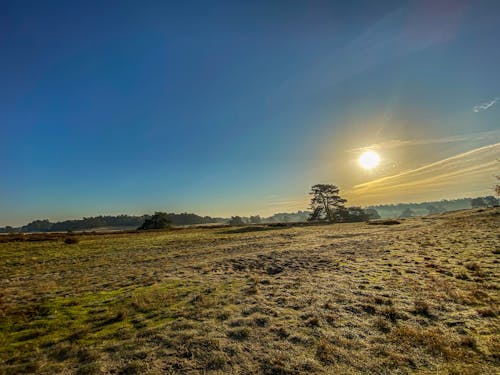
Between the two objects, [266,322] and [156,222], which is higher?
[156,222]

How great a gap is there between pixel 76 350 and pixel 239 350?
445 cm

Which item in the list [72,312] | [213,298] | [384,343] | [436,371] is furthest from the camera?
[213,298]

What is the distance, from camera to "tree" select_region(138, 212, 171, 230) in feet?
281

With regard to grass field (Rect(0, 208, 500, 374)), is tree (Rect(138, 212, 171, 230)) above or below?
above

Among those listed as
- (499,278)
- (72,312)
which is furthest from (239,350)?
(499,278)

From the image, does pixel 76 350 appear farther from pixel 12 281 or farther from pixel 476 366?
pixel 12 281

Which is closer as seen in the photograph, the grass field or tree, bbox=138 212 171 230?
the grass field

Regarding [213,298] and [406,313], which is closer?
[406,313]

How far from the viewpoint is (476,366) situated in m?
4.99

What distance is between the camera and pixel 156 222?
86.2 m

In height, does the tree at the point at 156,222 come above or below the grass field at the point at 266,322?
above

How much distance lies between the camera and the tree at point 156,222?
85500 mm

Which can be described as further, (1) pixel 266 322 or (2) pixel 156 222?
(2) pixel 156 222

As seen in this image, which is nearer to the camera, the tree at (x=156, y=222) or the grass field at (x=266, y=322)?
the grass field at (x=266, y=322)
